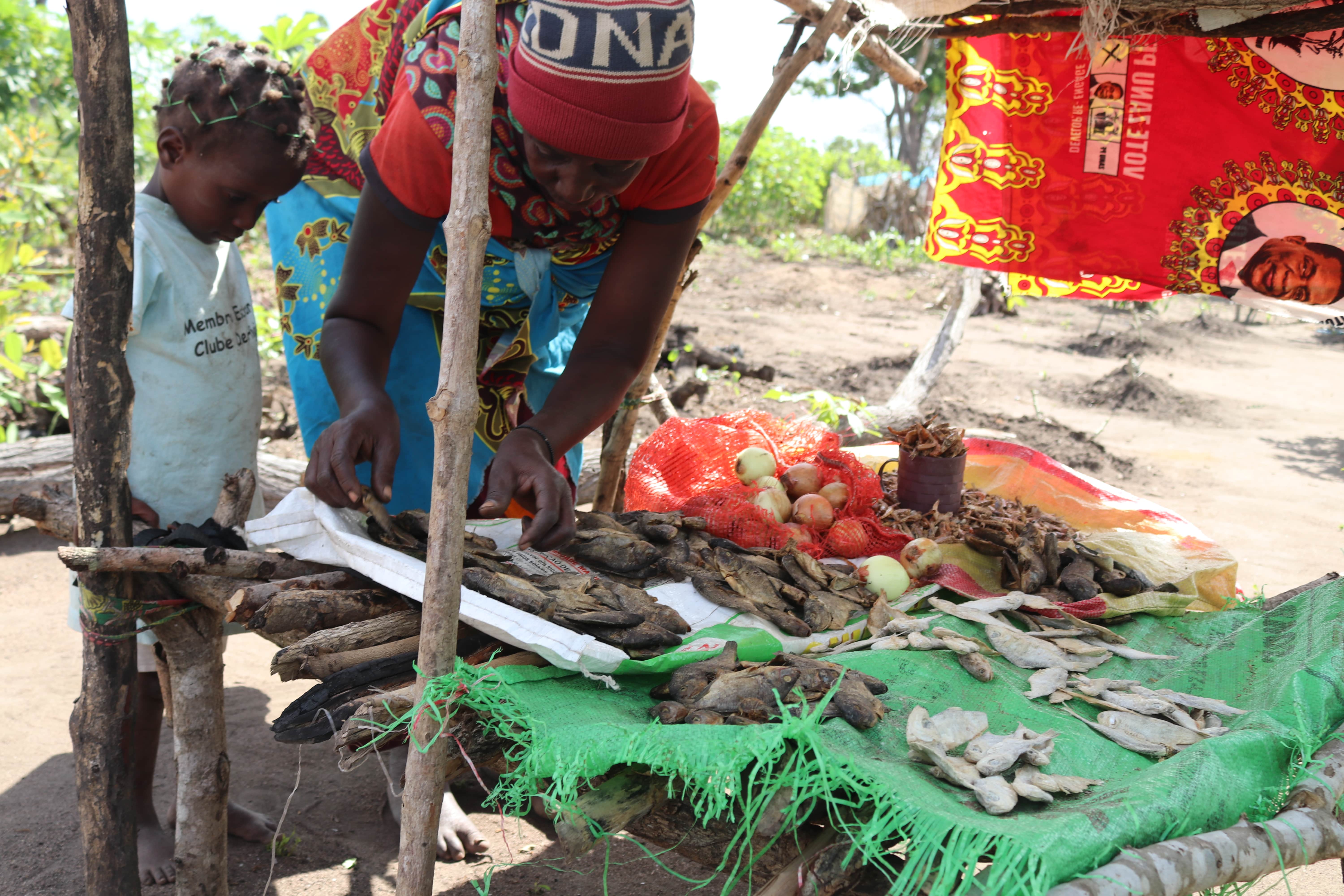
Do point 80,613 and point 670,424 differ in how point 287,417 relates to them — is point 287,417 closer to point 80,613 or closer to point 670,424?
point 670,424

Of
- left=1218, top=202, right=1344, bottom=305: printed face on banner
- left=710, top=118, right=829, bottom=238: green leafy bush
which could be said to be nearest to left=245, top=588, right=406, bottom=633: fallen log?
left=1218, top=202, right=1344, bottom=305: printed face on banner

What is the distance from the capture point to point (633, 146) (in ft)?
6.29

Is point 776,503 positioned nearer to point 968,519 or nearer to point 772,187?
point 968,519

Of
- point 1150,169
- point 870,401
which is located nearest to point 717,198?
point 1150,169

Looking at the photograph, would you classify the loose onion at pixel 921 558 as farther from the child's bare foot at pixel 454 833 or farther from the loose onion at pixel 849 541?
the child's bare foot at pixel 454 833

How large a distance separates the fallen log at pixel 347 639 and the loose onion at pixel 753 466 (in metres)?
1.47

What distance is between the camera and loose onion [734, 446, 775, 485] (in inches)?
120

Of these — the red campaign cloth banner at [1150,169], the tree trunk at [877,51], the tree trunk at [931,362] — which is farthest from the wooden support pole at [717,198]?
the tree trunk at [931,362]

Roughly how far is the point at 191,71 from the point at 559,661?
74.3 inches

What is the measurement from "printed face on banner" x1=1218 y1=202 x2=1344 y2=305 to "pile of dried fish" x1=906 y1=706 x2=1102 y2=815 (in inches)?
90.8

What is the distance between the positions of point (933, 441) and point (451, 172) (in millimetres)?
1693

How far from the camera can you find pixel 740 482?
310 centimetres

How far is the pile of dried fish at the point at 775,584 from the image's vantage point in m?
2.04

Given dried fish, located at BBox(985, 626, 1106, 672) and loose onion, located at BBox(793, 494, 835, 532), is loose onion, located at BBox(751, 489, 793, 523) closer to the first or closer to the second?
loose onion, located at BBox(793, 494, 835, 532)
